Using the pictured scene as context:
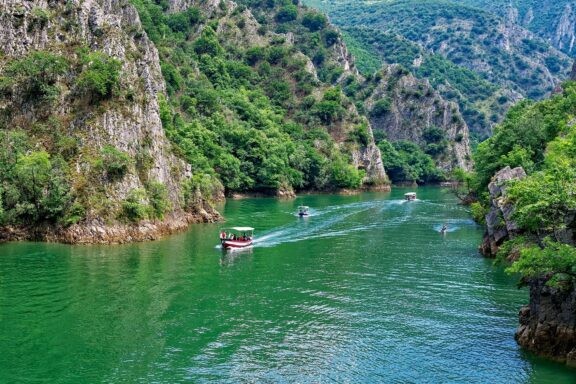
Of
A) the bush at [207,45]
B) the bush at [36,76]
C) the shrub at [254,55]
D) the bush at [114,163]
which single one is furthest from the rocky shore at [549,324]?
the shrub at [254,55]

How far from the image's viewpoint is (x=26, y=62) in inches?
2790

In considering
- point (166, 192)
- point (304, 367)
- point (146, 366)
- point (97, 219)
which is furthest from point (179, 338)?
point (166, 192)

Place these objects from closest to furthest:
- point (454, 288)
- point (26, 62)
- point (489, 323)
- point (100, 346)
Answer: point (100, 346) → point (489, 323) → point (454, 288) → point (26, 62)

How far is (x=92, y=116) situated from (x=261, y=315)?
4155cm

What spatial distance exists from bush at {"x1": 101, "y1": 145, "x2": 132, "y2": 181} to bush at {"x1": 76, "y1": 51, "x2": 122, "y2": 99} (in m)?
8.06

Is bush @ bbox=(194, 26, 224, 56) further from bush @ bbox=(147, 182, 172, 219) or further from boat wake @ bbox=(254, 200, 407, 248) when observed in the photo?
bush @ bbox=(147, 182, 172, 219)

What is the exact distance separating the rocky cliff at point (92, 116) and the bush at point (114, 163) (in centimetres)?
62

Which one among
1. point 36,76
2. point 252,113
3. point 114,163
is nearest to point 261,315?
point 114,163

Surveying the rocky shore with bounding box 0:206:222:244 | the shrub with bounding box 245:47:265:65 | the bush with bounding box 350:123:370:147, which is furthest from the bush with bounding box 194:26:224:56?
the rocky shore with bounding box 0:206:222:244

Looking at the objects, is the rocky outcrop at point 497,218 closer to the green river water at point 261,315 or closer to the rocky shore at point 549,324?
the green river water at point 261,315

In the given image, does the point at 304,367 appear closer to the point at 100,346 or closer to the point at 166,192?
the point at 100,346

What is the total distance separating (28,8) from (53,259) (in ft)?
123

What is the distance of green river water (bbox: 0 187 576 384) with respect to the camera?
1233 inches

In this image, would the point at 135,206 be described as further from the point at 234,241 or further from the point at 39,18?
the point at 39,18
